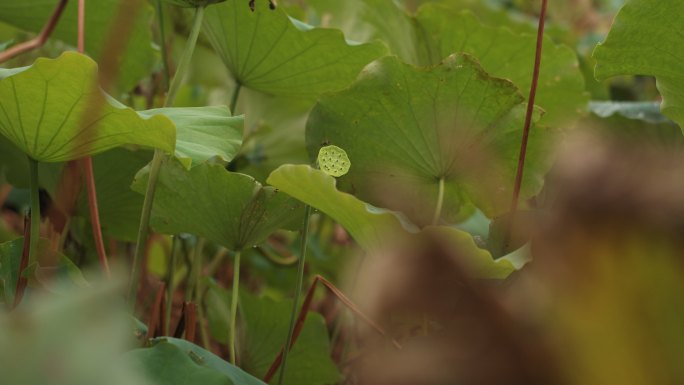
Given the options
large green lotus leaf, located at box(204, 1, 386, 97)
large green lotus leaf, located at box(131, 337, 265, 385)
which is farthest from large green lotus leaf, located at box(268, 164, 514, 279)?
large green lotus leaf, located at box(204, 1, 386, 97)

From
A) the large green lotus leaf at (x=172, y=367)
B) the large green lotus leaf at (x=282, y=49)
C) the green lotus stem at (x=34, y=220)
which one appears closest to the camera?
the large green lotus leaf at (x=172, y=367)

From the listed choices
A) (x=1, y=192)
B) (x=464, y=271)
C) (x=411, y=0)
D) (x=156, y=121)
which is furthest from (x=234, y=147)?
(x=411, y=0)

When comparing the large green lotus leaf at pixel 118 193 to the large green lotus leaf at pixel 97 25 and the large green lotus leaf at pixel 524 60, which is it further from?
the large green lotus leaf at pixel 524 60

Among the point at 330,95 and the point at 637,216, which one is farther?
the point at 330,95

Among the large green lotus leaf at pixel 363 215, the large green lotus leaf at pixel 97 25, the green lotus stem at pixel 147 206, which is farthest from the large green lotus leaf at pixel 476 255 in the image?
the large green lotus leaf at pixel 97 25

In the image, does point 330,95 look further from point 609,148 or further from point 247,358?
point 609,148

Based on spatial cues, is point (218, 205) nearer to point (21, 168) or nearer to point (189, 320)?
point (189, 320)

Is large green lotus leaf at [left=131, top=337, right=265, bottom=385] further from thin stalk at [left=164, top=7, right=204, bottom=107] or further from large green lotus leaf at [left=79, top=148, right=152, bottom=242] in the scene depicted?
large green lotus leaf at [left=79, top=148, right=152, bottom=242]
